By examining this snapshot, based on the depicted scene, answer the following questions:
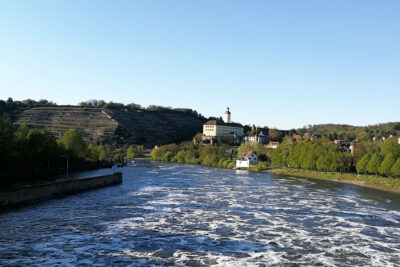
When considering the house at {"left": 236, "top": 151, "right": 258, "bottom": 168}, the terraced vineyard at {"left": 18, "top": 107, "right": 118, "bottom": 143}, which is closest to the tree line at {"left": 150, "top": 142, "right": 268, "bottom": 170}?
the house at {"left": 236, "top": 151, "right": 258, "bottom": 168}

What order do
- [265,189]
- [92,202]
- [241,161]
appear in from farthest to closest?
[241,161]
[265,189]
[92,202]

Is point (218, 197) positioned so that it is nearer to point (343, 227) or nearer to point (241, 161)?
point (343, 227)

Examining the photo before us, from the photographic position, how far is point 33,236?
88.5 feet

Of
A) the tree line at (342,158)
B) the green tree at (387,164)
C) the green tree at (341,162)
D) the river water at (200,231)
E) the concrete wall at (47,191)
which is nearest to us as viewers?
the river water at (200,231)

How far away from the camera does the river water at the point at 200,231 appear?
914 inches

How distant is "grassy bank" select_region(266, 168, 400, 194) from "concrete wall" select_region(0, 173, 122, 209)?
48.6m

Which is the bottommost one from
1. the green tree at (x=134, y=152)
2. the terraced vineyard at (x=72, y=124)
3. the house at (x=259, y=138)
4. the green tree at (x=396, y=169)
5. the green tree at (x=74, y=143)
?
→ the green tree at (x=396, y=169)

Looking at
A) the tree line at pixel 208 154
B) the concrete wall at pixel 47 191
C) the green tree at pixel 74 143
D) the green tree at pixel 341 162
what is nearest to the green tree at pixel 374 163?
the green tree at pixel 341 162

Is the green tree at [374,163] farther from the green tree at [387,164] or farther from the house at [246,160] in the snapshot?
the house at [246,160]

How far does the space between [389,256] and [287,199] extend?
2377 centimetres

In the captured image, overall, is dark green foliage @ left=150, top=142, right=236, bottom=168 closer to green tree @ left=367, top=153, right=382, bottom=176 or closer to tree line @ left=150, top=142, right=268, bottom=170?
tree line @ left=150, top=142, right=268, bottom=170

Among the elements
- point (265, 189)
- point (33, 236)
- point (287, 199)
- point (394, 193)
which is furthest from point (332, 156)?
point (33, 236)

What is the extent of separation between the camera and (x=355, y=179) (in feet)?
241

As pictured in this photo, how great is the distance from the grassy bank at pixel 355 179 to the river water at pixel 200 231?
16914 mm
